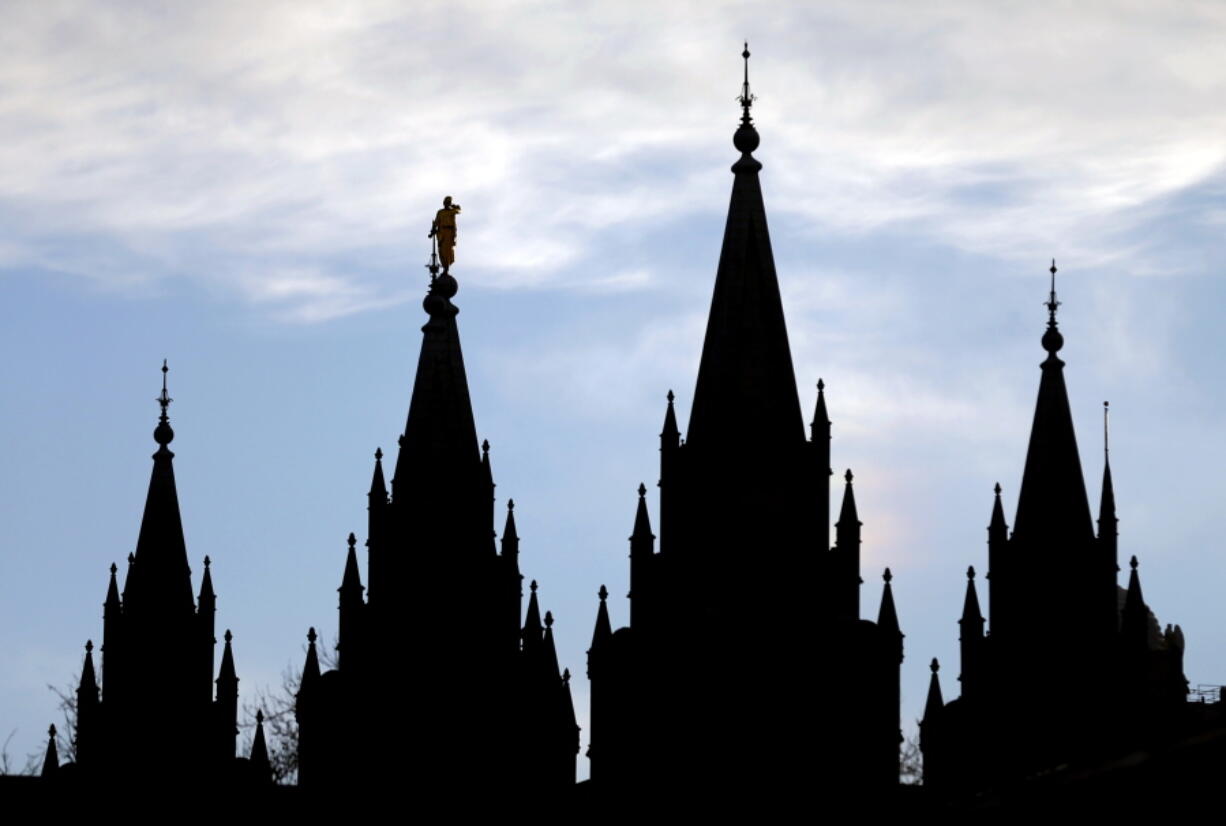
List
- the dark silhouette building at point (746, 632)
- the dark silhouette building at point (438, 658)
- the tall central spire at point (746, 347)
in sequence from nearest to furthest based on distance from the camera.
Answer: the dark silhouette building at point (746, 632)
the tall central spire at point (746, 347)
the dark silhouette building at point (438, 658)

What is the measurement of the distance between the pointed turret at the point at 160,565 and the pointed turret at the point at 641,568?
43.0ft

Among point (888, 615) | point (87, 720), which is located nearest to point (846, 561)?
point (888, 615)

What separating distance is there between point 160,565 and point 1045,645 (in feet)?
69.3

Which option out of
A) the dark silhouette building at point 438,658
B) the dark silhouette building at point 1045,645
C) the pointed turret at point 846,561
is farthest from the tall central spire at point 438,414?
the dark silhouette building at point 1045,645

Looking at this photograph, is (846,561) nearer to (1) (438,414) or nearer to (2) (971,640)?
(2) (971,640)

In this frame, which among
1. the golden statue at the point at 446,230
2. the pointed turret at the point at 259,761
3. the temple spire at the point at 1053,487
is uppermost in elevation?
the golden statue at the point at 446,230

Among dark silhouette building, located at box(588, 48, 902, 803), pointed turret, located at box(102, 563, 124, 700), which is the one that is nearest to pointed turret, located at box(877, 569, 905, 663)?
dark silhouette building, located at box(588, 48, 902, 803)

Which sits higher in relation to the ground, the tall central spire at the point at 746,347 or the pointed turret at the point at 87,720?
the tall central spire at the point at 746,347

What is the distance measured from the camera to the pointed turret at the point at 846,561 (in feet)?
298

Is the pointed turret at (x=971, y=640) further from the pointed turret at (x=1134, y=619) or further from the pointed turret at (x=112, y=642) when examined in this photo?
the pointed turret at (x=112, y=642)

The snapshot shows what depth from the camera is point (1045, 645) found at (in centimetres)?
9100

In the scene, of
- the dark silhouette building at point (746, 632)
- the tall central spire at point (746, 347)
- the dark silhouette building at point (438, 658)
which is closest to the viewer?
the dark silhouette building at point (746, 632)

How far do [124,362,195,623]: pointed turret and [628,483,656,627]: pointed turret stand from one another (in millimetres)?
13105

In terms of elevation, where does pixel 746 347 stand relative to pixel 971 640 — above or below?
above
